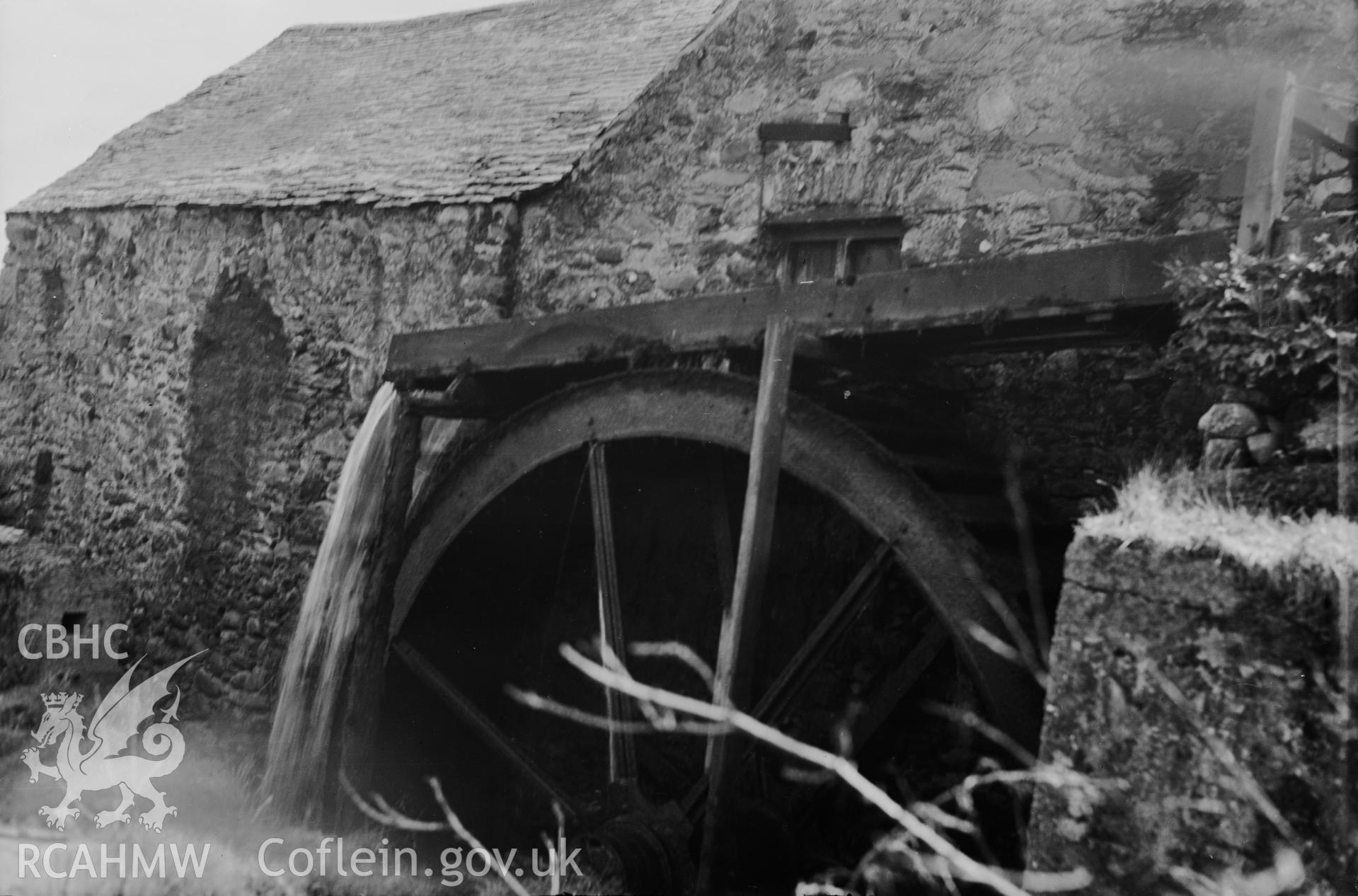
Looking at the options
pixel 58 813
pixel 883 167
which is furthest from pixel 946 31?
pixel 58 813

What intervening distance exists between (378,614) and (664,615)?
4.35ft

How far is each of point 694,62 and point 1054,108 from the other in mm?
1825

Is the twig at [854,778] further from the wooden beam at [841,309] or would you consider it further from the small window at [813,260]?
the small window at [813,260]

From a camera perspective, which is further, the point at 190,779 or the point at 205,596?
the point at 205,596

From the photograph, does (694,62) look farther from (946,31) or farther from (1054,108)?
(1054,108)

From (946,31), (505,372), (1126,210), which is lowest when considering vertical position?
(505,372)

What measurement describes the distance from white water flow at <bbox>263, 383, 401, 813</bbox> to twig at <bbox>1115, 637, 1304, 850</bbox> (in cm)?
336

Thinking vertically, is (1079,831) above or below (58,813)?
Answer: above

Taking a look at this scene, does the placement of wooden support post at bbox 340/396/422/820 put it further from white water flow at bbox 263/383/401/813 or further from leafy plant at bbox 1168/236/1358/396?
leafy plant at bbox 1168/236/1358/396

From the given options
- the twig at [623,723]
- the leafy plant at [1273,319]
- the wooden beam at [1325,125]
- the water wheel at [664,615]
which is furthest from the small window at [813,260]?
the leafy plant at [1273,319]

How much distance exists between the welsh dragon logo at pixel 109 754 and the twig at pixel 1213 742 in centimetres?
416

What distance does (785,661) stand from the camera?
16.3ft

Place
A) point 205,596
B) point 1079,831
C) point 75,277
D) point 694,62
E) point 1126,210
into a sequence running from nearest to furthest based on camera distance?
point 1079,831 < point 1126,210 < point 694,62 < point 205,596 < point 75,277

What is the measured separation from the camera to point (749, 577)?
340 cm
